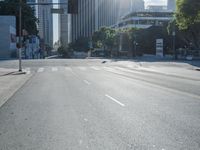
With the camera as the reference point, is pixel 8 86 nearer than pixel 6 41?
Yes

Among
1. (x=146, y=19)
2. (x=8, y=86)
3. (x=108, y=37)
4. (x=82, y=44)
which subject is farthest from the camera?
(x=82, y=44)

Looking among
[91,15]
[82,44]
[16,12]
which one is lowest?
[82,44]

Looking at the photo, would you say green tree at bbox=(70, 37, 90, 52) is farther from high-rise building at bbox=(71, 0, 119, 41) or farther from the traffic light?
the traffic light

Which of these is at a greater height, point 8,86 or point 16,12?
point 16,12

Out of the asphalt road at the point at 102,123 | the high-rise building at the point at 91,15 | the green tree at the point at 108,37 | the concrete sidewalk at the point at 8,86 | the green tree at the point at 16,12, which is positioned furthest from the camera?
the high-rise building at the point at 91,15

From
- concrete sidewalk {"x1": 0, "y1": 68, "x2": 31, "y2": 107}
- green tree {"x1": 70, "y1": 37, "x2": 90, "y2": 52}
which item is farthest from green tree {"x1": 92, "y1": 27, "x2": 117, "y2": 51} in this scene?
concrete sidewalk {"x1": 0, "y1": 68, "x2": 31, "y2": 107}

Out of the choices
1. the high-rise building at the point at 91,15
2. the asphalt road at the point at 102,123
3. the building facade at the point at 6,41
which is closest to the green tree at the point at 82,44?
the high-rise building at the point at 91,15

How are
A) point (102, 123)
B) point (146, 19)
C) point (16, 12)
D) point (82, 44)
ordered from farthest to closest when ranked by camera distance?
point (82, 44) < point (146, 19) < point (16, 12) < point (102, 123)

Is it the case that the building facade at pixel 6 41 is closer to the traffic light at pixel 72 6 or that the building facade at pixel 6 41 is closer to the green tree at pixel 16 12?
the green tree at pixel 16 12

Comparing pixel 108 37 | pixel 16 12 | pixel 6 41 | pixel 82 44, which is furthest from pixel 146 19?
pixel 6 41

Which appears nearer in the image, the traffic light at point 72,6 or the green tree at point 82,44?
the traffic light at point 72,6

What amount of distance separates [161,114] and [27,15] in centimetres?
9898

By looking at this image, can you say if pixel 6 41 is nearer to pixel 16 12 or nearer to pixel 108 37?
pixel 16 12

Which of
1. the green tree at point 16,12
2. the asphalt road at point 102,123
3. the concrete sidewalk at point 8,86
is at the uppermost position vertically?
the green tree at point 16,12
